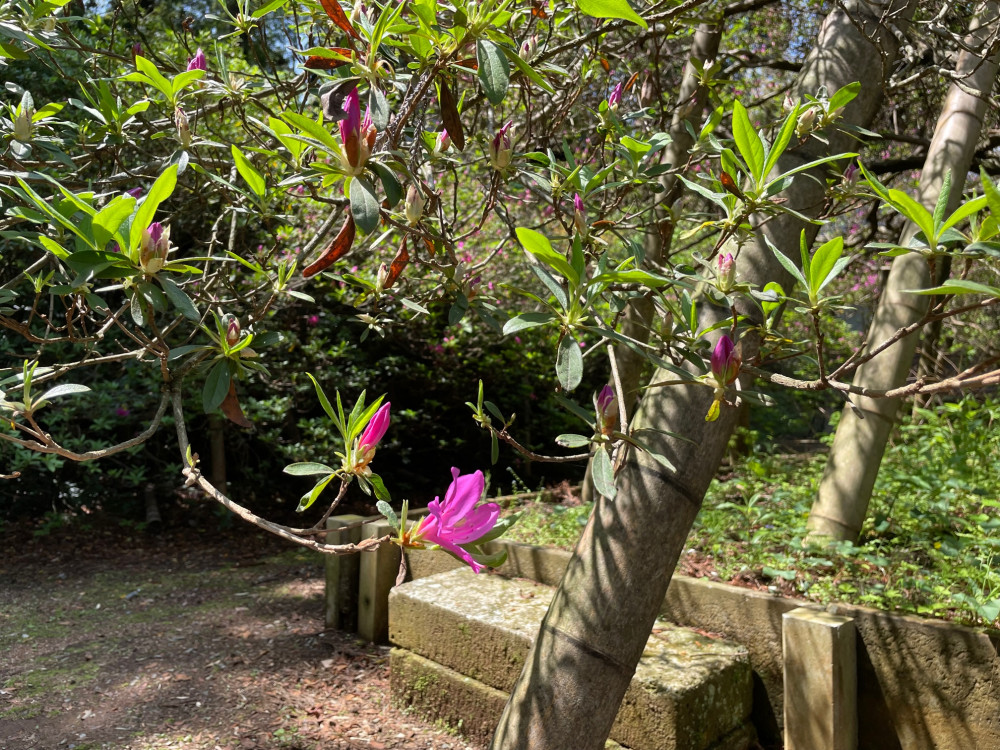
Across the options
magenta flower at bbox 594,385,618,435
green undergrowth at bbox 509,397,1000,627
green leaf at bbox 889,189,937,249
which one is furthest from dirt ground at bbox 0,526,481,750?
green leaf at bbox 889,189,937,249

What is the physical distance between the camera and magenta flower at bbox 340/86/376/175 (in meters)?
0.88

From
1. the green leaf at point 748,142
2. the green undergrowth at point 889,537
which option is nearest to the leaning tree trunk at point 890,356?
the green undergrowth at point 889,537

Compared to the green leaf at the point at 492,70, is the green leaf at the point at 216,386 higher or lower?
lower

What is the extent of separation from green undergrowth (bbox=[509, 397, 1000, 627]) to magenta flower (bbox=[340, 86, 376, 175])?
2010mm

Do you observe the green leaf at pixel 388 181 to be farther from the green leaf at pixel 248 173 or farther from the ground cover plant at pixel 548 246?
the green leaf at pixel 248 173

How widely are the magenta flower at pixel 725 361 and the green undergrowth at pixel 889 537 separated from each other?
1535mm

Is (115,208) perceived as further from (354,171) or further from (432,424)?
(432,424)

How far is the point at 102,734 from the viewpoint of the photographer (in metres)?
2.46

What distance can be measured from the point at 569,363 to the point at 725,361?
0.71 feet

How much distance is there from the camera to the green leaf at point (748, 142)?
38.1 inches

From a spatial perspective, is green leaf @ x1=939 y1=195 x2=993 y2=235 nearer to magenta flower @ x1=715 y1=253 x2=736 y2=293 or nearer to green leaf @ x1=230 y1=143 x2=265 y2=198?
magenta flower @ x1=715 y1=253 x2=736 y2=293

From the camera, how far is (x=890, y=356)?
279 cm

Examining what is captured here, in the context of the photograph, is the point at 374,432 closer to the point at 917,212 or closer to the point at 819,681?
the point at 917,212

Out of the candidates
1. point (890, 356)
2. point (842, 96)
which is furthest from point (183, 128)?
point (890, 356)
